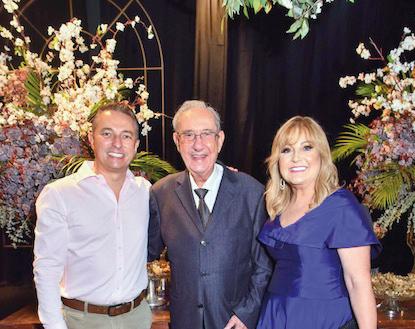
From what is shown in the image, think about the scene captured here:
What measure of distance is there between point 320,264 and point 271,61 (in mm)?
2528

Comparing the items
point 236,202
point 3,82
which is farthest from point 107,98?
point 236,202

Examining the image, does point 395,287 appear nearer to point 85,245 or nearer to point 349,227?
point 349,227

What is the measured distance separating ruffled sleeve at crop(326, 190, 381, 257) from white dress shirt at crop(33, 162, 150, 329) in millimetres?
895

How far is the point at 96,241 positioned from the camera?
211cm

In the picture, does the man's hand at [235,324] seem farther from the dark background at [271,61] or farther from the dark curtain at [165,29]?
the dark curtain at [165,29]

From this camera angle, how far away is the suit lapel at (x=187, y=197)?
7.39ft

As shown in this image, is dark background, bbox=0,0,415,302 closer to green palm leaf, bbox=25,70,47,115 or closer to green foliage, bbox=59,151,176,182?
green foliage, bbox=59,151,176,182

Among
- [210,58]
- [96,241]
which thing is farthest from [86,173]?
[210,58]

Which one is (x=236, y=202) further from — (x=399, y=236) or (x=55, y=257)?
(x=399, y=236)

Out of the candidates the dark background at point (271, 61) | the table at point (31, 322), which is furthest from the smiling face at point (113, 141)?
the dark background at point (271, 61)

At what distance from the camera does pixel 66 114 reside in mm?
2615

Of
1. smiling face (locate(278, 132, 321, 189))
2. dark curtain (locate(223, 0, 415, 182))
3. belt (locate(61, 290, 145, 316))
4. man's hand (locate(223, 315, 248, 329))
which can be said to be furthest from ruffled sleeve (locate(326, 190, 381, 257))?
dark curtain (locate(223, 0, 415, 182))

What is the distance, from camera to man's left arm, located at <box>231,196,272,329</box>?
2.20 metres

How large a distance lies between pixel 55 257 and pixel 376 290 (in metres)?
1.73
